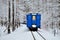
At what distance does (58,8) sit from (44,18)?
9786 mm

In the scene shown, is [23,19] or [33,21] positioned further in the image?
[23,19]

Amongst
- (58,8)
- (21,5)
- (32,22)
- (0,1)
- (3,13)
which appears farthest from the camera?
(21,5)

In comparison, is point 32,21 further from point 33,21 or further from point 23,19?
point 23,19

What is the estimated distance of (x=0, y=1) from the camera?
150 ft

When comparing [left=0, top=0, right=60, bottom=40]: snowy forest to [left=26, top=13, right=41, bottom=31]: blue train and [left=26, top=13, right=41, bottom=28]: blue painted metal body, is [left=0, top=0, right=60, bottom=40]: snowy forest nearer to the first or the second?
[left=26, top=13, right=41, bottom=31]: blue train

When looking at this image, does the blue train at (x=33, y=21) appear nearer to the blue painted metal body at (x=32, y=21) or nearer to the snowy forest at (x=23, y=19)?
the blue painted metal body at (x=32, y=21)

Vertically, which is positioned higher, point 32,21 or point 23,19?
point 32,21

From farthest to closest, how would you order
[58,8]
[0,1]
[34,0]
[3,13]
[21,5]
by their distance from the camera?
[21,5]
[34,0]
[3,13]
[0,1]
[58,8]

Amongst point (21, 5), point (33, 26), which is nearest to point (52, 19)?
point (33, 26)

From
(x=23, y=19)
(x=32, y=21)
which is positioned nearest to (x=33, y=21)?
(x=32, y=21)

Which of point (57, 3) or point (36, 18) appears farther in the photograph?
point (57, 3)

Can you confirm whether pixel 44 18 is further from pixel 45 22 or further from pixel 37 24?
pixel 37 24

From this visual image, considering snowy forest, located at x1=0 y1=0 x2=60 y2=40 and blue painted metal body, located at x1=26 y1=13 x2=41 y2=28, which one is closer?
snowy forest, located at x1=0 y1=0 x2=60 y2=40

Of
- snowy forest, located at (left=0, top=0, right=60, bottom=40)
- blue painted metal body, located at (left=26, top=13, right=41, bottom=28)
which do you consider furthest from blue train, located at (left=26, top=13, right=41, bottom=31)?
snowy forest, located at (left=0, top=0, right=60, bottom=40)
